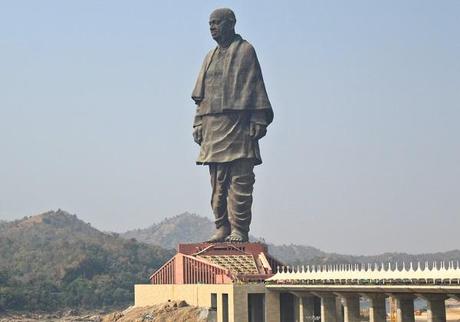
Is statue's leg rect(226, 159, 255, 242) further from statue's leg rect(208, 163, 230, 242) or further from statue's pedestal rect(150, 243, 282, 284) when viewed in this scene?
statue's pedestal rect(150, 243, 282, 284)

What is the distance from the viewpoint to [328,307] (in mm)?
68062

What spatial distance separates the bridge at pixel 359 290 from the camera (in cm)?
5357

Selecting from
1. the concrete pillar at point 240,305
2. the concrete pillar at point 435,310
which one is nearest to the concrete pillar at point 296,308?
the concrete pillar at point 240,305

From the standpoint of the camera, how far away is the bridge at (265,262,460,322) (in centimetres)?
5357

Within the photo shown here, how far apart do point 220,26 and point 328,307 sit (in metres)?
33.2

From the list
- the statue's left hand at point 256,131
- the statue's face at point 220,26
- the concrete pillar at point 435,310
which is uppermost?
the statue's face at point 220,26

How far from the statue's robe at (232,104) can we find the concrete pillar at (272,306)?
1817 cm

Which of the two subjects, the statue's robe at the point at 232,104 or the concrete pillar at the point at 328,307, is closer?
the concrete pillar at the point at 328,307

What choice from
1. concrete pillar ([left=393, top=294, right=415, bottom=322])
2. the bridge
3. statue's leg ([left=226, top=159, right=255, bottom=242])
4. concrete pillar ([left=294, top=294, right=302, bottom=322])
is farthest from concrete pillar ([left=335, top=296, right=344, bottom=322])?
statue's leg ([left=226, top=159, right=255, bottom=242])

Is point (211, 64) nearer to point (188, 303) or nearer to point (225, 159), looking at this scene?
point (225, 159)

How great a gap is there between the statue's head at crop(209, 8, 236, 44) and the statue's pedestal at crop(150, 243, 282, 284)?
65.5 ft

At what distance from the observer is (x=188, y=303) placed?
80.1 metres

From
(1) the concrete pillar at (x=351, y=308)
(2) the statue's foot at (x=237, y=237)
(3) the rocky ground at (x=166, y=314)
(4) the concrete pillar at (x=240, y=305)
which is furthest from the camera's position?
(2) the statue's foot at (x=237, y=237)

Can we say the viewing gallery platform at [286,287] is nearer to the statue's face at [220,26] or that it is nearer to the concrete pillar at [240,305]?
the concrete pillar at [240,305]
